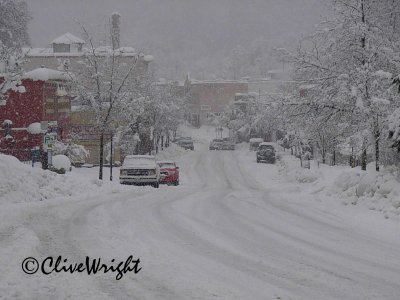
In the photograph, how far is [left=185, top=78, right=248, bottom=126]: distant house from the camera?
101m

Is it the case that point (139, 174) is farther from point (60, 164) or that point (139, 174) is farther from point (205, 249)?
point (205, 249)

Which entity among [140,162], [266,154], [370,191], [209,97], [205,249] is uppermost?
[209,97]

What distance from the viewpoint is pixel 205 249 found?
8.37 meters

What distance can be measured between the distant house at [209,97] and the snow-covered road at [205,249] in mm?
86237

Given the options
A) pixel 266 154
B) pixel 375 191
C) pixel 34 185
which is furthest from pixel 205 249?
pixel 266 154

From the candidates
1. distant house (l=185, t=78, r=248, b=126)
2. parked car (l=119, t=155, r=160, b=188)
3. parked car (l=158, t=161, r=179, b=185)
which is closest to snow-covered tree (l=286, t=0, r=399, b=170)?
parked car (l=119, t=155, r=160, b=188)

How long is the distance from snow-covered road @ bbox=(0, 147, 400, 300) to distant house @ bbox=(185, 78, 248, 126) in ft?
283

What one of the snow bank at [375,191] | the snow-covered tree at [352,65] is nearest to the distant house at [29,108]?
the snow-covered tree at [352,65]

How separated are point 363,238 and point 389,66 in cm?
1059

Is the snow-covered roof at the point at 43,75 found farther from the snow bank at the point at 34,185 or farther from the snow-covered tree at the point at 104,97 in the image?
the snow bank at the point at 34,185

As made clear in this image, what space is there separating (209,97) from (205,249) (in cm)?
9481

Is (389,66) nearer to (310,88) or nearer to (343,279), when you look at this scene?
(310,88)

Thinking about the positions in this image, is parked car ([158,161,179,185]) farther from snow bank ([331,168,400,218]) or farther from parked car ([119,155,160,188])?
snow bank ([331,168,400,218])

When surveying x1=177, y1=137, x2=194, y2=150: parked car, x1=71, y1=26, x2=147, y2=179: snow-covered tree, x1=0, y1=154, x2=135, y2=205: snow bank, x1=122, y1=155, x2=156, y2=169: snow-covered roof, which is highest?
x1=71, y1=26, x2=147, y2=179: snow-covered tree
